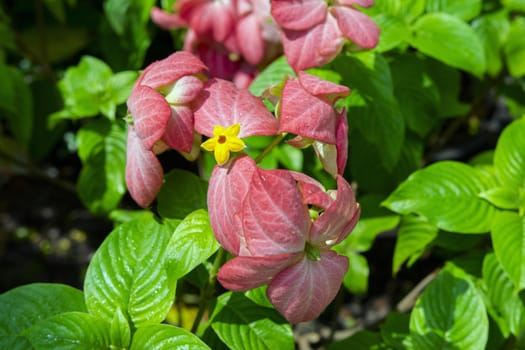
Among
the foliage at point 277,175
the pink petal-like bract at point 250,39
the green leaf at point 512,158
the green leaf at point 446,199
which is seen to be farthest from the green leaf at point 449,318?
the pink petal-like bract at point 250,39

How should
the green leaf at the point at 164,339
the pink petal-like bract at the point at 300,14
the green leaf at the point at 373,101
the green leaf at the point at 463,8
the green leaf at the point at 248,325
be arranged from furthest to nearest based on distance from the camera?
the green leaf at the point at 463,8, the green leaf at the point at 373,101, the pink petal-like bract at the point at 300,14, the green leaf at the point at 248,325, the green leaf at the point at 164,339

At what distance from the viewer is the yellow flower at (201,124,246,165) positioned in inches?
31.1

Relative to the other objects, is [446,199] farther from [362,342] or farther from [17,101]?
[17,101]

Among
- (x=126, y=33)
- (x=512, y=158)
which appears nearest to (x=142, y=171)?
(x=512, y=158)

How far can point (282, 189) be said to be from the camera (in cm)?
74

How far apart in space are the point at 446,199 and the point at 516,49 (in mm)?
641

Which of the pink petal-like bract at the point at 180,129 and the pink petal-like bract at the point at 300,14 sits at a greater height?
the pink petal-like bract at the point at 300,14

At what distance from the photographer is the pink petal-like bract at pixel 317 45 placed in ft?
3.45

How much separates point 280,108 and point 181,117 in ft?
0.45

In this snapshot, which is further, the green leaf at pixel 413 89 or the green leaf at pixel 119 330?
the green leaf at pixel 413 89

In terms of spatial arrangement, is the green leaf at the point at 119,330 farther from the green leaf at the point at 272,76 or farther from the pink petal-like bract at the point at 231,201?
the green leaf at the point at 272,76

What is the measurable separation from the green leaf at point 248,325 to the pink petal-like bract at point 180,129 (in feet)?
0.88

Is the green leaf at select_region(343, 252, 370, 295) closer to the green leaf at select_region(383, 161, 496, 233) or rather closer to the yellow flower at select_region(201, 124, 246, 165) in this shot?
the green leaf at select_region(383, 161, 496, 233)

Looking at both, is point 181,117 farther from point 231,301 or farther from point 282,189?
point 231,301
